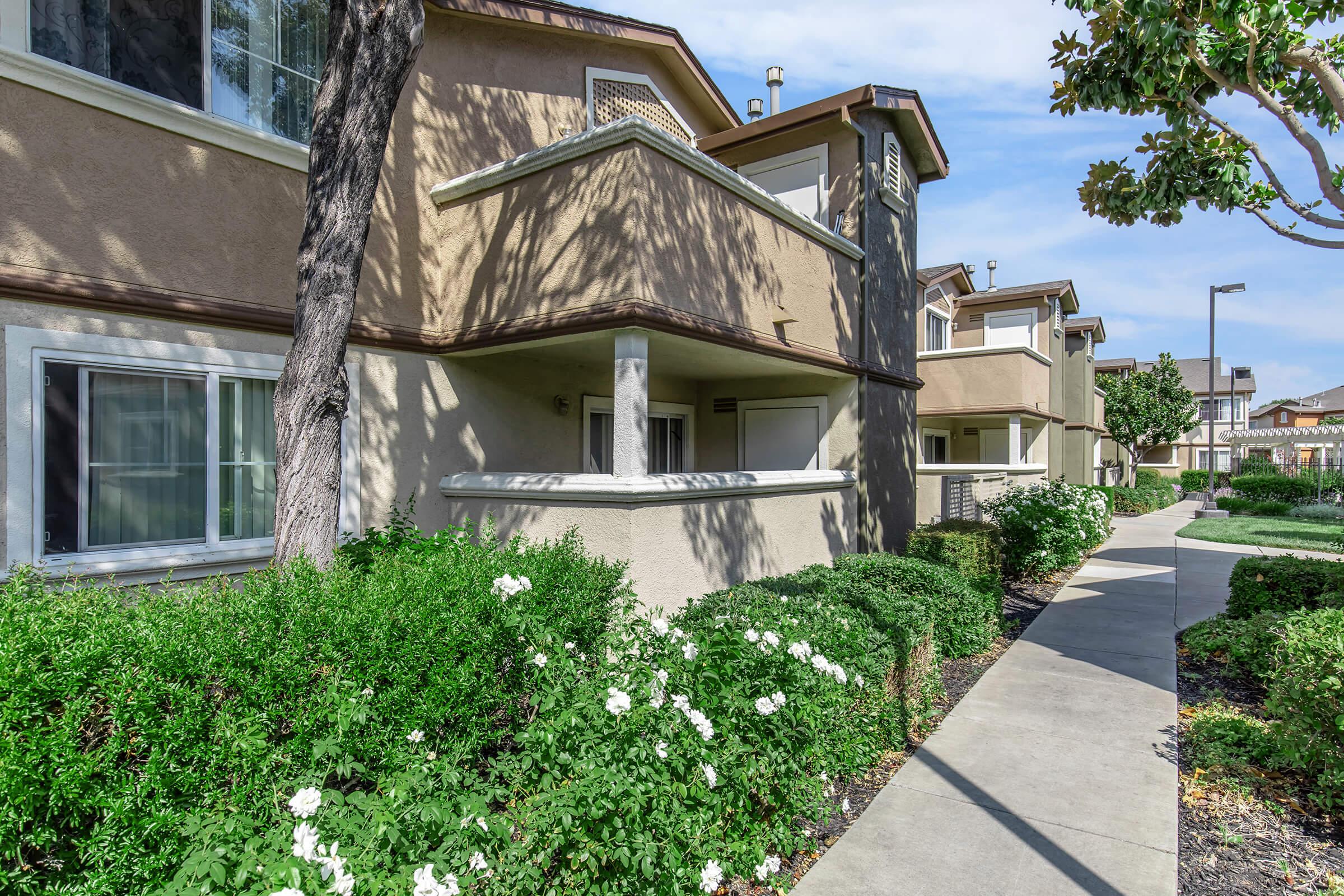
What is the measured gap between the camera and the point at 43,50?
203 inches

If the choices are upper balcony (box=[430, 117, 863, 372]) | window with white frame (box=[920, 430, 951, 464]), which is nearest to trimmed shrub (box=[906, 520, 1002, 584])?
upper balcony (box=[430, 117, 863, 372])

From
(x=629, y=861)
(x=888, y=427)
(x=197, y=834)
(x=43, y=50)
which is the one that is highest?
(x=43, y=50)

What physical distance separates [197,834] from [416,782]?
29.6 inches

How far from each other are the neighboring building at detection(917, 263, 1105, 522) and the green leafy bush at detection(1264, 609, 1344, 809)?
7.50 meters

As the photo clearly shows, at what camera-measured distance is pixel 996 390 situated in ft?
55.3

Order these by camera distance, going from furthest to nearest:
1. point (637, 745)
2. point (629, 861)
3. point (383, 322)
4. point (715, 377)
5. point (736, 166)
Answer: point (736, 166), point (715, 377), point (383, 322), point (637, 745), point (629, 861)

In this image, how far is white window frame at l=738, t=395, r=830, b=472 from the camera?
10.2 meters

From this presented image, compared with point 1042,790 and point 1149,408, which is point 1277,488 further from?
point 1042,790

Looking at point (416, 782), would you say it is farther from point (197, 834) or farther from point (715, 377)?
point (715, 377)

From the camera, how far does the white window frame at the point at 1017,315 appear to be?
2220 centimetres

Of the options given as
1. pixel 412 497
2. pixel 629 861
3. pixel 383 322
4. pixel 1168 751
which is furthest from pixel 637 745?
pixel 383 322

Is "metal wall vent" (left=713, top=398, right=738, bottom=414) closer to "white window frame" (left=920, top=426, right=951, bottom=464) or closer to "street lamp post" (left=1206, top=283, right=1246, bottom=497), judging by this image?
"white window frame" (left=920, top=426, right=951, bottom=464)

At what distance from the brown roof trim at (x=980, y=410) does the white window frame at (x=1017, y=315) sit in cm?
499

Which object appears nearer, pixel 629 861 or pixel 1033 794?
pixel 629 861
